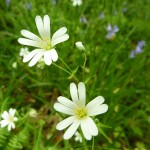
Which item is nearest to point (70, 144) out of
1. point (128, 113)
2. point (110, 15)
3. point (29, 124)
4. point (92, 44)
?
point (29, 124)

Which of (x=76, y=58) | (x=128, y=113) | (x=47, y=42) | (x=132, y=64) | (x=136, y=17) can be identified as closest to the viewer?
(x=47, y=42)

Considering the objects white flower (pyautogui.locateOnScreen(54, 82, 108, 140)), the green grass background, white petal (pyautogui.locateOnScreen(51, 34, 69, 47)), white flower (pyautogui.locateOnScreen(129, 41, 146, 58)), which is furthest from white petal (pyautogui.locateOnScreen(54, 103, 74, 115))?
white flower (pyautogui.locateOnScreen(129, 41, 146, 58))

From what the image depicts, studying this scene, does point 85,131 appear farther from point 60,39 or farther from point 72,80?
point 72,80

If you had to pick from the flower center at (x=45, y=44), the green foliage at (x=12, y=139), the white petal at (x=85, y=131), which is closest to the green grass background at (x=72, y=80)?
the green foliage at (x=12, y=139)

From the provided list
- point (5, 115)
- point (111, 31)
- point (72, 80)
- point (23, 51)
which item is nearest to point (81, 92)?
point (5, 115)

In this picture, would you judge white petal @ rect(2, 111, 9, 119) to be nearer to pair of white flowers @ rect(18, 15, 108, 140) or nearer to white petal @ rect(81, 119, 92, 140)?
pair of white flowers @ rect(18, 15, 108, 140)

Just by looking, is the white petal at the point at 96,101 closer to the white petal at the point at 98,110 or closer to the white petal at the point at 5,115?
the white petal at the point at 98,110

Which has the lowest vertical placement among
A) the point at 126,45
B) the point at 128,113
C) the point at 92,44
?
the point at 128,113

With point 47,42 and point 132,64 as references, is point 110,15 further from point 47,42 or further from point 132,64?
point 47,42
